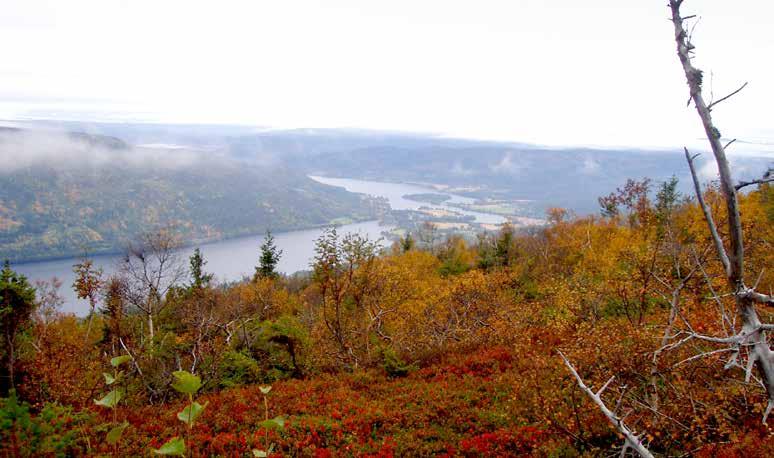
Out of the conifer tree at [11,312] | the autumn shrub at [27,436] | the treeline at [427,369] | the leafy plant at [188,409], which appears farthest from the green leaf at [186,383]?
the conifer tree at [11,312]

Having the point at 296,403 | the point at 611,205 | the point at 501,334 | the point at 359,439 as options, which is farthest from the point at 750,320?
the point at 611,205

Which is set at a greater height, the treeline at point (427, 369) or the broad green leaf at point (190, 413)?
the broad green leaf at point (190, 413)

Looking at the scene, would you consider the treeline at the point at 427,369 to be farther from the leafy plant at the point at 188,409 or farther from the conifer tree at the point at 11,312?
the leafy plant at the point at 188,409

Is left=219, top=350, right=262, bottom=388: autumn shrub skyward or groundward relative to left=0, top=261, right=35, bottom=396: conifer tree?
groundward

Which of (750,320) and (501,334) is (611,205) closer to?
(501,334)

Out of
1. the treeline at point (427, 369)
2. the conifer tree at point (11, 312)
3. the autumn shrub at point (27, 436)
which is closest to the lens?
the autumn shrub at point (27, 436)

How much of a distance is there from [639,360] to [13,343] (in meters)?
12.8

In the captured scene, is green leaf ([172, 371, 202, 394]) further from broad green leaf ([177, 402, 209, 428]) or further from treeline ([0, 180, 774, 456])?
treeline ([0, 180, 774, 456])

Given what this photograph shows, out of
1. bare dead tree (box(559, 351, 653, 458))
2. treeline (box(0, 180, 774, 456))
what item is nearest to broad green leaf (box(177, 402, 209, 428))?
treeline (box(0, 180, 774, 456))

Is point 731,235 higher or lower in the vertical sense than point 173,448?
higher

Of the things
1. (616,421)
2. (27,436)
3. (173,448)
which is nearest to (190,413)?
(173,448)

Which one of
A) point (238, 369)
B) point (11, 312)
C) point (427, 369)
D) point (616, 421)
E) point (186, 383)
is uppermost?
point (186, 383)

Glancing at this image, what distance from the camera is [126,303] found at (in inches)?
858

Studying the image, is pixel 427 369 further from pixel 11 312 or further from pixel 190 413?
pixel 190 413
